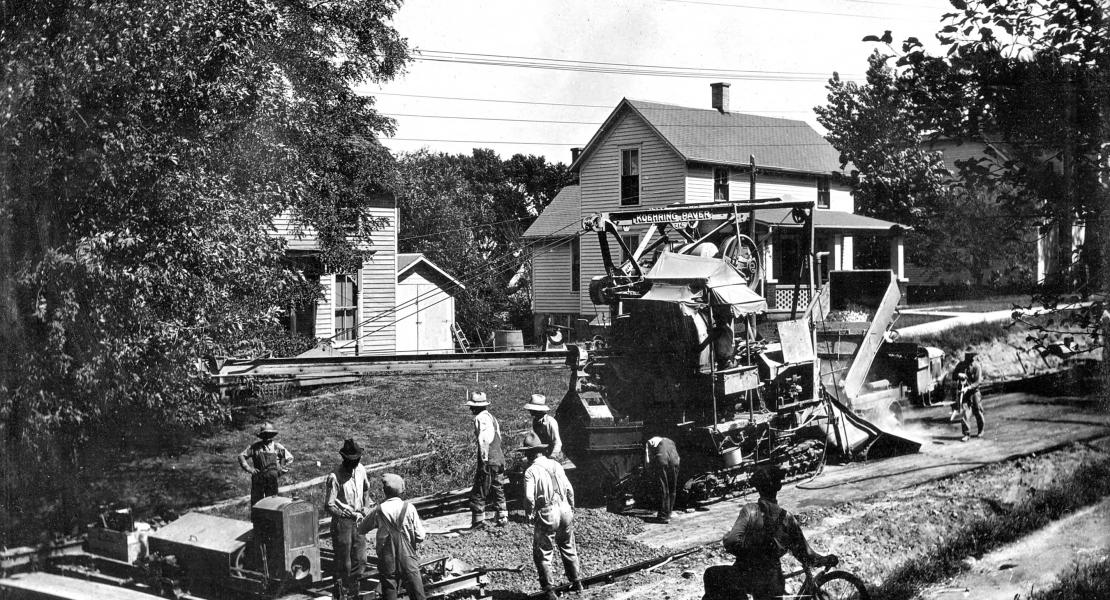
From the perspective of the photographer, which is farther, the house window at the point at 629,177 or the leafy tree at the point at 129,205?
the house window at the point at 629,177

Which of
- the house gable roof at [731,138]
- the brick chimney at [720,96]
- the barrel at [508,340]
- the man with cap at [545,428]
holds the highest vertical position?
the brick chimney at [720,96]

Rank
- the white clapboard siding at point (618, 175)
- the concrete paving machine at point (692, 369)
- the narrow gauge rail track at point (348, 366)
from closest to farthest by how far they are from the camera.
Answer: the concrete paving machine at point (692, 369) < the narrow gauge rail track at point (348, 366) < the white clapboard siding at point (618, 175)

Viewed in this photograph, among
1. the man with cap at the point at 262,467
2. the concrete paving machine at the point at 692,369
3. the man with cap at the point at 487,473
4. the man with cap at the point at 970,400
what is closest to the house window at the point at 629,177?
the man with cap at the point at 970,400

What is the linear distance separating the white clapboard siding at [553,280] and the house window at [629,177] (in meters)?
4.15

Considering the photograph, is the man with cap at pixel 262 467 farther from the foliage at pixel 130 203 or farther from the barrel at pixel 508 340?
the barrel at pixel 508 340

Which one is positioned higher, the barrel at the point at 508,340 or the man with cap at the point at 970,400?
the barrel at the point at 508,340

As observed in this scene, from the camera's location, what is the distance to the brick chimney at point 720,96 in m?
36.4

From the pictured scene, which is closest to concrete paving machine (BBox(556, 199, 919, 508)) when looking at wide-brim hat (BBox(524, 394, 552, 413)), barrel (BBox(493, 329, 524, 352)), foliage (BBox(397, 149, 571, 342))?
wide-brim hat (BBox(524, 394, 552, 413))

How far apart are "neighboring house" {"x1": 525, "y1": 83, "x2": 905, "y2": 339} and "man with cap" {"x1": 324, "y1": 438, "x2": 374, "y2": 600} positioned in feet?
69.2

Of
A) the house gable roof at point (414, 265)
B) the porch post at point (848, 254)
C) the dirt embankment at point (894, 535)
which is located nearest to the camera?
the dirt embankment at point (894, 535)

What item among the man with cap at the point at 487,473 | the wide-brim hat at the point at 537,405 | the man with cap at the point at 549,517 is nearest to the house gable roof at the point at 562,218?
the wide-brim hat at the point at 537,405

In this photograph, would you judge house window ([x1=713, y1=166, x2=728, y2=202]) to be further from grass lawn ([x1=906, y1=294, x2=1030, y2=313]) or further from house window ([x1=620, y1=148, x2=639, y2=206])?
grass lawn ([x1=906, y1=294, x2=1030, y2=313])

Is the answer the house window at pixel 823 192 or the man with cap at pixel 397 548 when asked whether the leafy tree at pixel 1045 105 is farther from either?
the house window at pixel 823 192

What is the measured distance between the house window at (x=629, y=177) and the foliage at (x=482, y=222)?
5.36 meters
